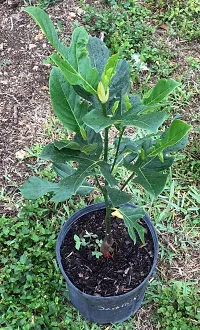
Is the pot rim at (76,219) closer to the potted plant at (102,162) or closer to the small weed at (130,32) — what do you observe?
the potted plant at (102,162)

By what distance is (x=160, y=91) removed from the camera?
1.36 meters

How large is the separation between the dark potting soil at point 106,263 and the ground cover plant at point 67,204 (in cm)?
22

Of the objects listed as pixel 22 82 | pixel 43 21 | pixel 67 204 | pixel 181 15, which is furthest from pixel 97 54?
pixel 181 15

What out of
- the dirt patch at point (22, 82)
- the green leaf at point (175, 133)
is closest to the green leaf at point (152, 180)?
the green leaf at point (175, 133)

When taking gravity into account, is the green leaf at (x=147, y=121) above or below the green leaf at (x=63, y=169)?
above

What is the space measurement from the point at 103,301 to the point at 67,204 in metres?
0.81

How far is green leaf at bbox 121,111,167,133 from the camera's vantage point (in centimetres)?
127

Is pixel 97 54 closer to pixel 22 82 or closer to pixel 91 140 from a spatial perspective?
pixel 91 140

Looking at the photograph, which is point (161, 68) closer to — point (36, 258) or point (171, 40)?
point (171, 40)

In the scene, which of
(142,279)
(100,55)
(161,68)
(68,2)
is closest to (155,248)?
(142,279)

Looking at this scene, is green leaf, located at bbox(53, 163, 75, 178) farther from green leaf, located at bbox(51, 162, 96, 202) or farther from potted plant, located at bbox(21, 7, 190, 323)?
green leaf, located at bbox(51, 162, 96, 202)

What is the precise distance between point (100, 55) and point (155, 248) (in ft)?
3.43

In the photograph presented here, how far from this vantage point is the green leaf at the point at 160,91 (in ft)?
4.35

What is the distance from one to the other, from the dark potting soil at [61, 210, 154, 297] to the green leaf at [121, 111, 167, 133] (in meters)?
1.04
